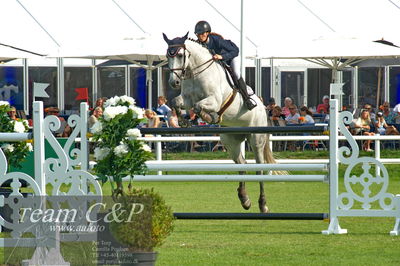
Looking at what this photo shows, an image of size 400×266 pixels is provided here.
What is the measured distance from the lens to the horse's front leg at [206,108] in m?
11.7

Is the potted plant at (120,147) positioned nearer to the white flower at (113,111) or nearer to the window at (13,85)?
the white flower at (113,111)

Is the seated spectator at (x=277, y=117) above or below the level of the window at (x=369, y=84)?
below

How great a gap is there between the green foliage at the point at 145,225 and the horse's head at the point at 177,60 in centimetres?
474

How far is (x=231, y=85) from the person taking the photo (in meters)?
12.3

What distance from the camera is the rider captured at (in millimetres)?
11922

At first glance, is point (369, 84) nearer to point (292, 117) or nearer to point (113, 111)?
point (292, 117)

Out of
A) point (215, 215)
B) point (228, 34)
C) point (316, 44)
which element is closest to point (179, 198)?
point (215, 215)

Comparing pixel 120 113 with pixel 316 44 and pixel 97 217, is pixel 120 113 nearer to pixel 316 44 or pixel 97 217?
pixel 97 217

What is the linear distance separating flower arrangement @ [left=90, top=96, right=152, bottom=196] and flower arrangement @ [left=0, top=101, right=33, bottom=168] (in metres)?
1.50

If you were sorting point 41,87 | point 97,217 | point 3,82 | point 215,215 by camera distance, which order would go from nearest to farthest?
point 97,217 → point 215,215 → point 41,87 → point 3,82

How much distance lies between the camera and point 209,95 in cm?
1188

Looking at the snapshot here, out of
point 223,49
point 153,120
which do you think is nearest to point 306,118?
point 153,120

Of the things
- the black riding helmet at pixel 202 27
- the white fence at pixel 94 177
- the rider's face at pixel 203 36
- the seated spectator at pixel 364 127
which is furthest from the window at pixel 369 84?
the white fence at pixel 94 177

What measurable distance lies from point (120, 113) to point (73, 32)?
1861cm
